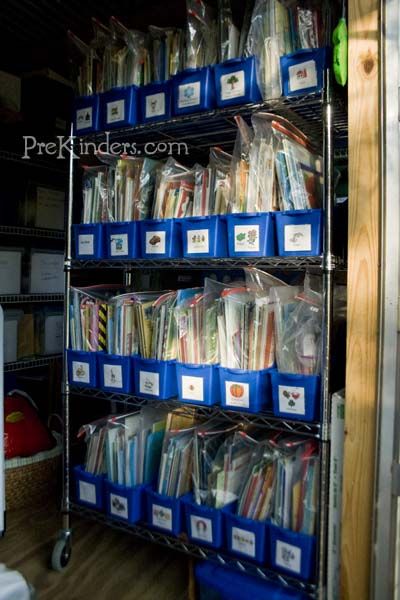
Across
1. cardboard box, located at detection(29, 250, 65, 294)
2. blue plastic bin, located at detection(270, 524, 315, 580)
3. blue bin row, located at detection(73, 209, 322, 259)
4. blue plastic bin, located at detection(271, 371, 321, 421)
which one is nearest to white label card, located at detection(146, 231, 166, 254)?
blue bin row, located at detection(73, 209, 322, 259)

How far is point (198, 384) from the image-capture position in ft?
5.06

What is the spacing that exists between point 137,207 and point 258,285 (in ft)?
1.72

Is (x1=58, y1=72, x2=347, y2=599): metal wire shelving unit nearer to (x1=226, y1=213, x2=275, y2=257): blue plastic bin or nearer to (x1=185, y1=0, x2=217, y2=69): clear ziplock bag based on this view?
(x1=226, y1=213, x2=275, y2=257): blue plastic bin

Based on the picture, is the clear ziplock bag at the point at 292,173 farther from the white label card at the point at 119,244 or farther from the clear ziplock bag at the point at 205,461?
the clear ziplock bag at the point at 205,461

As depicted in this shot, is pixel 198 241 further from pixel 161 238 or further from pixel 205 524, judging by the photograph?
pixel 205 524

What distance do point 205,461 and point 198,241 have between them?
710 millimetres

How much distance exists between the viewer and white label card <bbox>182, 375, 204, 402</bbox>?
60.6 inches

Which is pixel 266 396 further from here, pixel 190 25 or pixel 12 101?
pixel 12 101

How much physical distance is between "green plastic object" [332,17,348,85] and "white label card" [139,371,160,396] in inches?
40.9

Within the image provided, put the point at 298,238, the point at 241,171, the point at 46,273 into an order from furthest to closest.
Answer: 1. the point at 46,273
2. the point at 241,171
3. the point at 298,238

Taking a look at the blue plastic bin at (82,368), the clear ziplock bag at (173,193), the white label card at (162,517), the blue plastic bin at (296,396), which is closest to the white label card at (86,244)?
the clear ziplock bag at (173,193)

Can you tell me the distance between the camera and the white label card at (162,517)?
1595mm

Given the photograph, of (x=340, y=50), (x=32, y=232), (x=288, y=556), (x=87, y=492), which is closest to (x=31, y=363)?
(x=32, y=232)

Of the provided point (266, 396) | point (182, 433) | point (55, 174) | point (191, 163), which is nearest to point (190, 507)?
point (182, 433)
